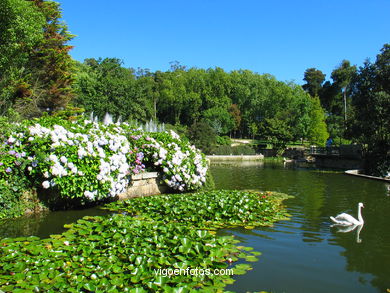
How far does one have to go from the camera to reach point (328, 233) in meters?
7.02

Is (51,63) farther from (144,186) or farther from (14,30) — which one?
(144,186)

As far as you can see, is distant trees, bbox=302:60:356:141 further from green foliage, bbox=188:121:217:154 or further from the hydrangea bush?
the hydrangea bush

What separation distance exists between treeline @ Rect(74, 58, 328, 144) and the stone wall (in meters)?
33.0

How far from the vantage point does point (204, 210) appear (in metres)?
7.55

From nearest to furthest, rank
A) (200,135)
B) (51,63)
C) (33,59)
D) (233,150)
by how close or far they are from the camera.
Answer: (33,59)
(51,63)
(200,135)
(233,150)

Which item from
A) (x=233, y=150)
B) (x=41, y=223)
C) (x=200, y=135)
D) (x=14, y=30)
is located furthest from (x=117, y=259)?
(x=233, y=150)

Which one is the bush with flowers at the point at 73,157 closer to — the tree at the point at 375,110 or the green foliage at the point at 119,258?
the green foliage at the point at 119,258

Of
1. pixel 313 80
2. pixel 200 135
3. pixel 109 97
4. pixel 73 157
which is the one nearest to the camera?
pixel 73 157

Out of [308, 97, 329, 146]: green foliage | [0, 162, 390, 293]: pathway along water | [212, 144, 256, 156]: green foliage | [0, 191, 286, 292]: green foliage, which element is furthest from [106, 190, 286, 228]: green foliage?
[308, 97, 329, 146]: green foliage

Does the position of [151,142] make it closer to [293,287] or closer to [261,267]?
[261,267]

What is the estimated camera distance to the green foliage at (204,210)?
7.17 m

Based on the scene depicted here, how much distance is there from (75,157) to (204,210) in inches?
117

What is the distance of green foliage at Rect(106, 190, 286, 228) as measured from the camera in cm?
717

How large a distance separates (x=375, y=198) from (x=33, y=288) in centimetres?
1114
